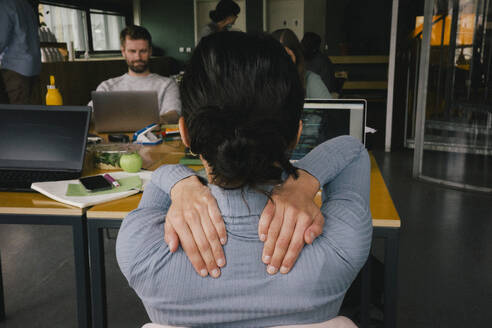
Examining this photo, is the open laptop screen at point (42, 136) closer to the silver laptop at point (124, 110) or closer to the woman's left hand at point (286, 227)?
the silver laptop at point (124, 110)

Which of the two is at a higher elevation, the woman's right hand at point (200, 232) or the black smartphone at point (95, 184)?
the woman's right hand at point (200, 232)

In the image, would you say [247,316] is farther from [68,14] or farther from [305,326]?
[68,14]

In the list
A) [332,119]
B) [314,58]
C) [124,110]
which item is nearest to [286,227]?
[332,119]

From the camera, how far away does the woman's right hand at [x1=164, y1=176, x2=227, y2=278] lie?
A: 0.65 m

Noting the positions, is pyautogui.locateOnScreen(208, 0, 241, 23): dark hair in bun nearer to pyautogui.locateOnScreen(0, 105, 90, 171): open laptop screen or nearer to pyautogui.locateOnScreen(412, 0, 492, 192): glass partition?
pyautogui.locateOnScreen(412, 0, 492, 192): glass partition

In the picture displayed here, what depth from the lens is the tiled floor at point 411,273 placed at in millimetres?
Answer: 2012

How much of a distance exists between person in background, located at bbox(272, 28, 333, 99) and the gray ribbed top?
5.95 ft

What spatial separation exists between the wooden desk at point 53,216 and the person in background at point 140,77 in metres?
1.71

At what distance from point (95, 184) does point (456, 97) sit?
3507 mm

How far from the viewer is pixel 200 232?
0.68 m

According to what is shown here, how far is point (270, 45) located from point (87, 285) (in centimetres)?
111

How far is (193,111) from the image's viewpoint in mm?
663

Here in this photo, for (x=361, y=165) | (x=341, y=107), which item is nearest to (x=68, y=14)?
(x=341, y=107)

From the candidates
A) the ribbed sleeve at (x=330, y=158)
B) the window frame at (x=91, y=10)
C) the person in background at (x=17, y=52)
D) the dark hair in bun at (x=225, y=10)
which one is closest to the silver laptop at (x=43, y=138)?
the ribbed sleeve at (x=330, y=158)
